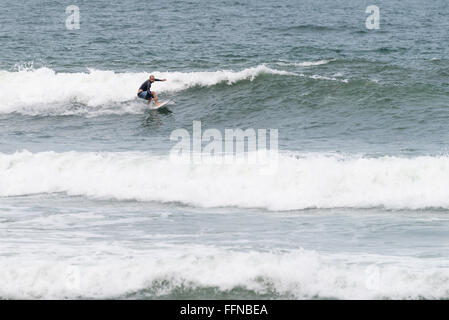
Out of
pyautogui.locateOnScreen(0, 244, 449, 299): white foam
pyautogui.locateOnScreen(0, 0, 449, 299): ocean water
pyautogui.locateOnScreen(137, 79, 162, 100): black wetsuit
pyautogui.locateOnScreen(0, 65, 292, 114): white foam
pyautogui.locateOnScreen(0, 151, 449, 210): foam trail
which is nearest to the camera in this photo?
pyautogui.locateOnScreen(0, 244, 449, 299): white foam

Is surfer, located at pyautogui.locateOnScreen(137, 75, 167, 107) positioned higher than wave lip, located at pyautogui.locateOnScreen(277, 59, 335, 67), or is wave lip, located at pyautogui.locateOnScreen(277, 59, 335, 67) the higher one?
wave lip, located at pyautogui.locateOnScreen(277, 59, 335, 67)

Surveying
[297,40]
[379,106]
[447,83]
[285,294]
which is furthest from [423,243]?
[297,40]

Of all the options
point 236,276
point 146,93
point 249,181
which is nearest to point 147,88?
point 146,93

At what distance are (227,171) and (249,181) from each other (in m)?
0.71

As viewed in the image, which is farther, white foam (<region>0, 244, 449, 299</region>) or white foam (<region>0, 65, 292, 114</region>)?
white foam (<region>0, 65, 292, 114</region>)

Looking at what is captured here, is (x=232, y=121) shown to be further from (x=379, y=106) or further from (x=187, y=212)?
(x=187, y=212)

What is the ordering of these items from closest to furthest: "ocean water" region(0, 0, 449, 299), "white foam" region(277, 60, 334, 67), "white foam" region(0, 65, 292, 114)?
"ocean water" region(0, 0, 449, 299) < "white foam" region(0, 65, 292, 114) < "white foam" region(277, 60, 334, 67)

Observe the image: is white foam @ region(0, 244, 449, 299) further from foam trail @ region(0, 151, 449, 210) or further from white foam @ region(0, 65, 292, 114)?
white foam @ region(0, 65, 292, 114)

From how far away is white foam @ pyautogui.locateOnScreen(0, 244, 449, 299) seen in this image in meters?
9.59

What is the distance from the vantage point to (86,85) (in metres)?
28.9

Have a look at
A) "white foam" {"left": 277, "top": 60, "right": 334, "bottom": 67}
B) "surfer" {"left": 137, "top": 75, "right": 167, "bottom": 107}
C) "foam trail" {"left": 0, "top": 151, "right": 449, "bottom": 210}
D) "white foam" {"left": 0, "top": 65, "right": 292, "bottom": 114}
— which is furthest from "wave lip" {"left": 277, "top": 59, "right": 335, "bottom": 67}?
"foam trail" {"left": 0, "top": 151, "right": 449, "bottom": 210}

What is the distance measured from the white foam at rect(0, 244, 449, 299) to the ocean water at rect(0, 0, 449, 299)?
1.0 inches

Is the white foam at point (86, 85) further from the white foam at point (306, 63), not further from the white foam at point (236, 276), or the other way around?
the white foam at point (236, 276)

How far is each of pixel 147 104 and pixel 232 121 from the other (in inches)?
150
